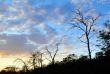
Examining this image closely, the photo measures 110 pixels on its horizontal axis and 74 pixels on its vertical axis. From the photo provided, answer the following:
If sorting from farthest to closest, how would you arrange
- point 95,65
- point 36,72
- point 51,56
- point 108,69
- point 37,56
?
1. point 37,56
2. point 51,56
3. point 36,72
4. point 95,65
5. point 108,69

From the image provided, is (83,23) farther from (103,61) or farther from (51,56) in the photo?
(51,56)

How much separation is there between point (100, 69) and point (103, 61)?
4041 millimetres

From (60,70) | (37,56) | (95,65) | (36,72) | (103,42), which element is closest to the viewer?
(95,65)

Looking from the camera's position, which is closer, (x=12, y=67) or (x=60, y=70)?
(x=60, y=70)

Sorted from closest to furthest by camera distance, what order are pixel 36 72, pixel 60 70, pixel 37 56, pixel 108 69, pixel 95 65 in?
pixel 108 69
pixel 95 65
pixel 60 70
pixel 36 72
pixel 37 56

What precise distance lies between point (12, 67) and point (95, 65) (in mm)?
45875

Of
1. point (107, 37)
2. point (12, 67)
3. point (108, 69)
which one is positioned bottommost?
point (108, 69)

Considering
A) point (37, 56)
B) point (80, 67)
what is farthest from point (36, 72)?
point (37, 56)

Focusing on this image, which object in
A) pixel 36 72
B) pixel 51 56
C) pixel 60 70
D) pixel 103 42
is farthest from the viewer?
pixel 51 56

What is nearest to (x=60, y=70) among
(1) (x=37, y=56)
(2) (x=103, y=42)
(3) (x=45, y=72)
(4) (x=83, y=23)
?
(3) (x=45, y=72)

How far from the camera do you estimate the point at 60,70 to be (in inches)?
2203

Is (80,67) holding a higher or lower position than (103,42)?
lower

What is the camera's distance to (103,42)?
8244cm

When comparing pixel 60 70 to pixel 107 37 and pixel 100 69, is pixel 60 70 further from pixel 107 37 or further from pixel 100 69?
pixel 107 37
